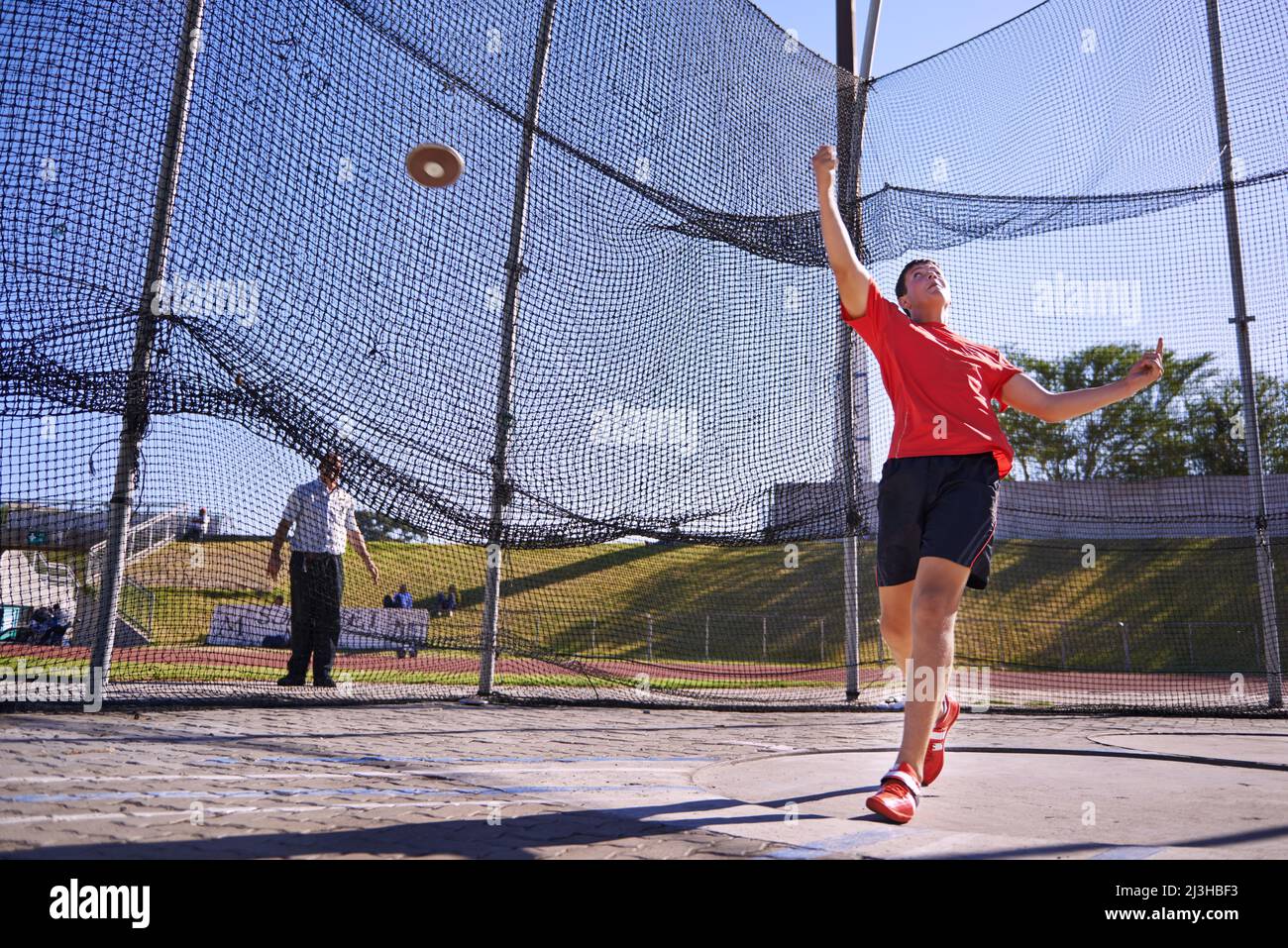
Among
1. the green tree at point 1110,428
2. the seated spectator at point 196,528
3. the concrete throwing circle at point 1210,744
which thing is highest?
the green tree at point 1110,428

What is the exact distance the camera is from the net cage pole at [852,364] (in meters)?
7.22

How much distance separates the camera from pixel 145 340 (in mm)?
4602

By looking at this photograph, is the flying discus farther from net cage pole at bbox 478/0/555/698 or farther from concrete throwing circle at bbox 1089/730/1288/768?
concrete throwing circle at bbox 1089/730/1288/768

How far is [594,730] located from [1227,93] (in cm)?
748

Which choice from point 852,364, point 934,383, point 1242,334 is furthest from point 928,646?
point 1242,334

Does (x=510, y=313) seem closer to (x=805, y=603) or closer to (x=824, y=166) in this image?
(x=824, y=166)

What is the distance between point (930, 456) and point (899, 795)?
1.13 m

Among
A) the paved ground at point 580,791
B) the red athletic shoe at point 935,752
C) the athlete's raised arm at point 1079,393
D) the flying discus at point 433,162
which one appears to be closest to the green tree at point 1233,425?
the paved ground at point 580,791

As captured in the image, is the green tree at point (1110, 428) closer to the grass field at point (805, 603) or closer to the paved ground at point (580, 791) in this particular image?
the grass field at point (805, 603)

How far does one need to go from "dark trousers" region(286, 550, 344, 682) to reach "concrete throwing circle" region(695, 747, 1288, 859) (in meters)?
3.64

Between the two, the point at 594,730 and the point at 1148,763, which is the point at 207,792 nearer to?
the point at 594,730

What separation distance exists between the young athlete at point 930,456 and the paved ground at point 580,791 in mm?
442

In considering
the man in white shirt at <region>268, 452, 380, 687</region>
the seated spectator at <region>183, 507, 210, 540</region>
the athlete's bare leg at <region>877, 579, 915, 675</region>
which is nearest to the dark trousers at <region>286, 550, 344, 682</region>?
the man in white shirt at <region>268, 452, 380, 687</region>
